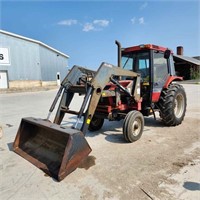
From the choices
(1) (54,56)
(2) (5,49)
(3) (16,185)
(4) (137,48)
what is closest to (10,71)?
(2) (5,49)

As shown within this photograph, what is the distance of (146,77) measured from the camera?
189 inches

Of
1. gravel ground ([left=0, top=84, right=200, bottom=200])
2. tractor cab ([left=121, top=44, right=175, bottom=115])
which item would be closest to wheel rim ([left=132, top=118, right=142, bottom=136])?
gravel ground ([left=0, top=84, right=200, bottom=200])

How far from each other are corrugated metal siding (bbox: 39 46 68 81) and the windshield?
65.3 feet

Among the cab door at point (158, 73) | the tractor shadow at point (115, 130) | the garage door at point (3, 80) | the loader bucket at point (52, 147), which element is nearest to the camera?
the loader bucket at point (52, 147)

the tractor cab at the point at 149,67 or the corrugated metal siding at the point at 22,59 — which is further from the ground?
the corrugated metal siding at the point at 22,59

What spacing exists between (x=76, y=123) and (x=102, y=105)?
1.45 metres

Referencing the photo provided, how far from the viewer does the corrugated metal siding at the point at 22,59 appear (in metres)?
19.2

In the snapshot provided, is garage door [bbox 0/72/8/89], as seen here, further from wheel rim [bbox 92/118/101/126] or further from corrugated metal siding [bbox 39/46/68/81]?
wheel rim [bbox 92/118/101/126]

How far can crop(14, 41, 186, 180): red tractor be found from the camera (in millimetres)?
2824

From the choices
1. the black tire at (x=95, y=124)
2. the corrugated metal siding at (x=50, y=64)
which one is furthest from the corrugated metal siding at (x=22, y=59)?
the black tire at (x=95, y=124)

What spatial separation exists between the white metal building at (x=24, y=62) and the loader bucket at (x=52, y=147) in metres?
17.4

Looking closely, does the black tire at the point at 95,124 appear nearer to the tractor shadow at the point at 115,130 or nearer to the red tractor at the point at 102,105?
the red tractor at the point at 102,105

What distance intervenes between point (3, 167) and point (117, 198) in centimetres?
193

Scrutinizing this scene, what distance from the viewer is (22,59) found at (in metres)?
20.3
